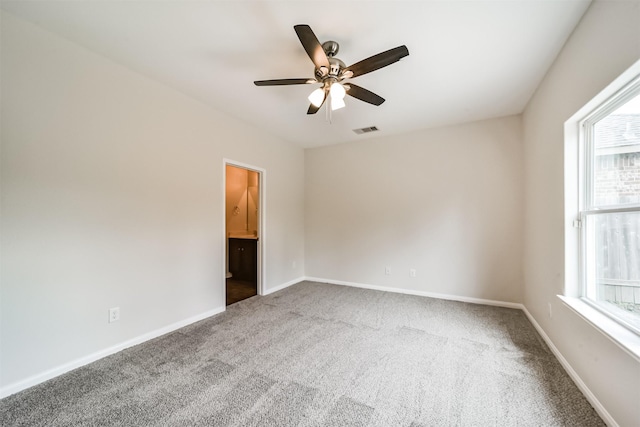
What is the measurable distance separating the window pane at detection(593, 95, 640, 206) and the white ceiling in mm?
754

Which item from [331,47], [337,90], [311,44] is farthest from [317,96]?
[311,44]

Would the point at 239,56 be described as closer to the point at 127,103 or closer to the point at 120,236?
the point at 127,103

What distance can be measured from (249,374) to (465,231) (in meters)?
3.25

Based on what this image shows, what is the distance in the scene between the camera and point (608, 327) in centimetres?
149

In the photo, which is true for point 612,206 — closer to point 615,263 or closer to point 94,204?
point 615,263

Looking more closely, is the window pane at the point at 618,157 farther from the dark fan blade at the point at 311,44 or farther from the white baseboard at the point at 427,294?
the white baseboard at the point at 427,294

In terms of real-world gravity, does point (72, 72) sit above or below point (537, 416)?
above

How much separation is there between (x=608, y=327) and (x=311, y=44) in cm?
248

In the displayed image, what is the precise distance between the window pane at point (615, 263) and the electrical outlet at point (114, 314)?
12.0ft

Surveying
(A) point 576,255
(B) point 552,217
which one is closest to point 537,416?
(A) point 576,255

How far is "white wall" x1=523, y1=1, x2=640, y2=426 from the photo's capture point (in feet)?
4.36

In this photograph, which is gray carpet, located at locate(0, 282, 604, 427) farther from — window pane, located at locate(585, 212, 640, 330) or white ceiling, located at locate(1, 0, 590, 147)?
white ceiling, located at locate(1, 0, 590, 147)

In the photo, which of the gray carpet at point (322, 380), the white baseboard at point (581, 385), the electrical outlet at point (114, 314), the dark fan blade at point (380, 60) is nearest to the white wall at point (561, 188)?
the white baseboard at point (581, 385)

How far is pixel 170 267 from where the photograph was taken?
2.69m
